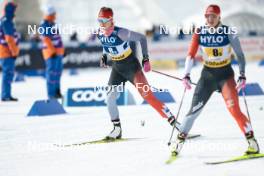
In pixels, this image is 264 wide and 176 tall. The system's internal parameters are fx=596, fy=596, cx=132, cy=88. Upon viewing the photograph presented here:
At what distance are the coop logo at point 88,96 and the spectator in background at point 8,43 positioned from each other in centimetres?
186

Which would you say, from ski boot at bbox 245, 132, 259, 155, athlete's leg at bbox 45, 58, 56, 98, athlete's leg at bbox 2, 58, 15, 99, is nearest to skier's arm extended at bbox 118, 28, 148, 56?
ski boot at bbox 245, 132, 259, 155

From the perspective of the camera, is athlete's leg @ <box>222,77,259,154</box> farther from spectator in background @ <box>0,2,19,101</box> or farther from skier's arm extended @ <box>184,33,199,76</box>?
spectator in background @ <box>0,2,19,101</box>

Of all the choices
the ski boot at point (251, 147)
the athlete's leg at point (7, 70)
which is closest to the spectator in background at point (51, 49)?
the athlete's leg at point (7, 70)

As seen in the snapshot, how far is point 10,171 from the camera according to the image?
717 centimetres

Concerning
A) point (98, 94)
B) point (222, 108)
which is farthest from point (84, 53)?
point (222, 108)

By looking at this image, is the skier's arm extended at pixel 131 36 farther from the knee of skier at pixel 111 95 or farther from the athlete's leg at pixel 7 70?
the athlete's leg at pixel 7 70

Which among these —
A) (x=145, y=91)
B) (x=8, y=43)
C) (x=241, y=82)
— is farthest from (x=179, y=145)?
(x=8, y=43)

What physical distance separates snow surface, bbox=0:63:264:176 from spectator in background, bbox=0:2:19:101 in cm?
134

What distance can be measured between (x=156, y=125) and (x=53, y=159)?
132 inches

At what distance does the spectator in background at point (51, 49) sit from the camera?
1484 cm

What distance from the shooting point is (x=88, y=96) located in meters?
14.5

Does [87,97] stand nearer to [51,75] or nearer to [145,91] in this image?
[51,75]

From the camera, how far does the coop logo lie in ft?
47.5

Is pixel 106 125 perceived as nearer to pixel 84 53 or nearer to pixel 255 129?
pixel 255 129
